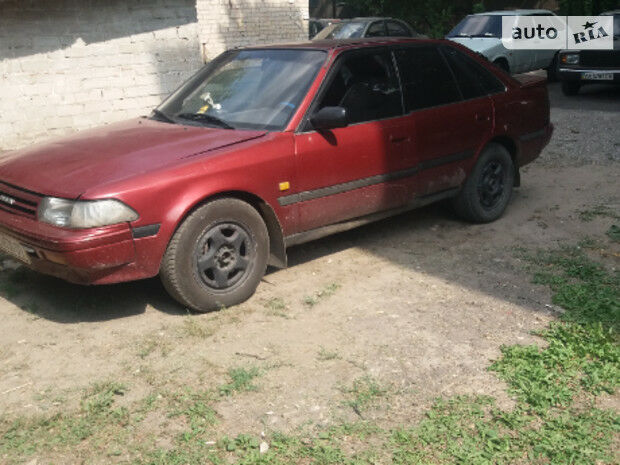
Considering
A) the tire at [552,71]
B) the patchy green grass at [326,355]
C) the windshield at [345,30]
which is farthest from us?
the windshield at [345,30]

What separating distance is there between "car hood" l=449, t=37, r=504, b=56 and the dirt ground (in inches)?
361

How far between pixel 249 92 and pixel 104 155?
3.81 feet

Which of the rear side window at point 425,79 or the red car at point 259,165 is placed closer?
the red car at point 259,165

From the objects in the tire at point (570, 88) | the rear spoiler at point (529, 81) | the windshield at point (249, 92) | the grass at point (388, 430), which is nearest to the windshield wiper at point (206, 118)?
the windshield at point (249, 92)

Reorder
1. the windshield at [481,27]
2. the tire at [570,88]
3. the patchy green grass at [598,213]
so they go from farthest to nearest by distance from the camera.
Answer: 1. the windshield at [481,27]
2. the tire at [570,88]
3. the patchy green grass at [598,213]

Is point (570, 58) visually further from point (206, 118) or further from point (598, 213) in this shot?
point (206, 118)

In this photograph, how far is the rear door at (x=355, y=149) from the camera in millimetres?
4879

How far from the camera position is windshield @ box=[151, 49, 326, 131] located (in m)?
4.93

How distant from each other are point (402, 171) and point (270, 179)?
1246 mm

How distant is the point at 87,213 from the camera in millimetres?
4004

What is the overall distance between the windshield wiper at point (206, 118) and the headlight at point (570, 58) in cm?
1027

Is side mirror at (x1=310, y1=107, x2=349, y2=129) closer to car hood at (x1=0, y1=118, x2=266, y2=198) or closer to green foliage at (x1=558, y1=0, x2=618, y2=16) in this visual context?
car hood at (x1=0, y1=118, x2=266, y2=198)

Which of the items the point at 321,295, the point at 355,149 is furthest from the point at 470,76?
the point at 321,295

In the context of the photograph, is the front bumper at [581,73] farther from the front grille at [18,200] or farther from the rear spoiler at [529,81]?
the front grille at [18,200]
